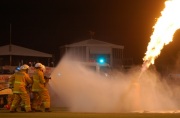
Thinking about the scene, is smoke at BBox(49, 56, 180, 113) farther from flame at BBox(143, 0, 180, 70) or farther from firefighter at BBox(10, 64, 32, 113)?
firefighter at BBox(10, 64, 32, 113)

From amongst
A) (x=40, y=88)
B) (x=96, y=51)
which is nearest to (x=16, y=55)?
(x=96, y=51)

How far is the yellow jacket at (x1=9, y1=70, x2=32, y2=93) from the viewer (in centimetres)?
2056

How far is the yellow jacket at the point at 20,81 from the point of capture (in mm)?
20562

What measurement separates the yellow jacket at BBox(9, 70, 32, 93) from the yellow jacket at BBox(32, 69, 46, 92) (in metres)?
0.39

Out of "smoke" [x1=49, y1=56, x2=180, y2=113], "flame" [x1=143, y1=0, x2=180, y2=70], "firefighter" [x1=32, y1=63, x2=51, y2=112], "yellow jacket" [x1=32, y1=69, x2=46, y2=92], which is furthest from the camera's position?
"smoke" [x1=49, y1=56, x2=180, y2=113]

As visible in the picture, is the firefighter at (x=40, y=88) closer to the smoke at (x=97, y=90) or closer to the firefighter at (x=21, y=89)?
the firefighter at (x=21, y=89)

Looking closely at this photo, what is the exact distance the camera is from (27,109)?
20.3m

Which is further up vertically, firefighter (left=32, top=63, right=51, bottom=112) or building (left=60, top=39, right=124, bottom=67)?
building (left=60, top=39, right=124, bottom=67)

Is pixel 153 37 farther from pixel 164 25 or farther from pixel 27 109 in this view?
pixel 27 109

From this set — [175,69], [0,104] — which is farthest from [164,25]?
[175,69]

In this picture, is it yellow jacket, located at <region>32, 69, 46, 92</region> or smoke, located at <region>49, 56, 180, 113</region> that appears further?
smoke, located at <region>49, 56, 180, 113</region>

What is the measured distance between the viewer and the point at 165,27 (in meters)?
22.3

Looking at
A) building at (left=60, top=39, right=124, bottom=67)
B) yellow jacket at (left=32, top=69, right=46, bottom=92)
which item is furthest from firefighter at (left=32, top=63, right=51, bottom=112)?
building at (left=60, top=39, right=124, bottom=67)

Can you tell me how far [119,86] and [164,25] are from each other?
4.03m
